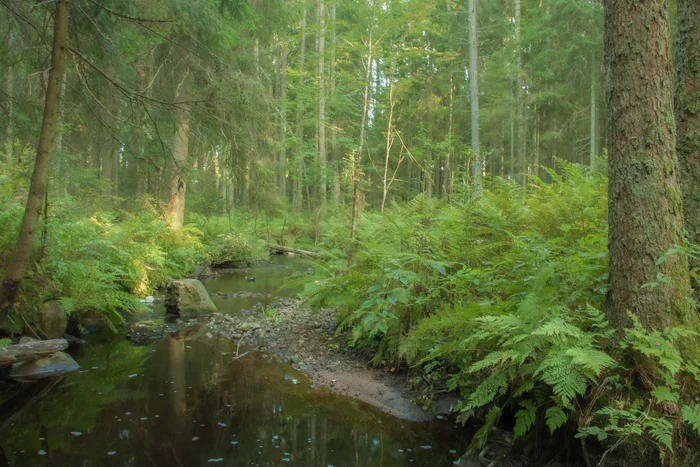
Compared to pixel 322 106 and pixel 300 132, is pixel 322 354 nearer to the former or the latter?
pixel 322 106

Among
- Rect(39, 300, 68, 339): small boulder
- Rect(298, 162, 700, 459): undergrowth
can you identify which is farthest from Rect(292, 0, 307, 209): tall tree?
Rect(298, 162, 700, 459): undergrowth

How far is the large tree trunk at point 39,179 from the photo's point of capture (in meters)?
5.50

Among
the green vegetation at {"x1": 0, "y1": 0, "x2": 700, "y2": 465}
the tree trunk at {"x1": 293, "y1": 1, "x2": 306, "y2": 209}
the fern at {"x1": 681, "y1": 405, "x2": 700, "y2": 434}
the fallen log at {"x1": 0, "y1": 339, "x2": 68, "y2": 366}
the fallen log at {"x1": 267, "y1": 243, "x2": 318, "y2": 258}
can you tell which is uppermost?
the tree trunk at {"x1": 293, "y1": 1, "x2": 306, "y2": 209}

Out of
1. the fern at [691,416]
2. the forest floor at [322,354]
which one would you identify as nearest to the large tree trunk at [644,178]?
the fern at [691,416]

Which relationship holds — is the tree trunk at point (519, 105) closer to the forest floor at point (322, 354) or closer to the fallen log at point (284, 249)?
the fallen log at point (284, 249)

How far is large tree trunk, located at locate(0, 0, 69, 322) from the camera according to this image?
550 cm

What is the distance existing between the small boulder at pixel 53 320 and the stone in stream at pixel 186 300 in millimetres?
2367

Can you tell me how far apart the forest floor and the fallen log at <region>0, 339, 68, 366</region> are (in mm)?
2424

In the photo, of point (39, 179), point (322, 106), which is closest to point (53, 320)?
point (39, 179)

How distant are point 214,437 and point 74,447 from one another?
1.13m

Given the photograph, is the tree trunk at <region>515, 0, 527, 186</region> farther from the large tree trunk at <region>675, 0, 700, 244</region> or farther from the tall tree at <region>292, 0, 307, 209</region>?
the large tree trunk at <region>675, 0, 700, 244</region>

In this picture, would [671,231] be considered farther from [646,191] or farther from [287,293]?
[287,293]

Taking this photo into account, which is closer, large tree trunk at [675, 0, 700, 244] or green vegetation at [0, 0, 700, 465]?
green vegetation at [0, 0, 700, 465]

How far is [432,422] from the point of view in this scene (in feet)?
14.2
